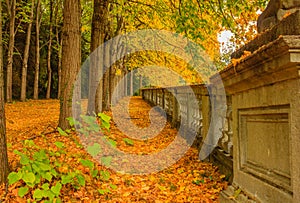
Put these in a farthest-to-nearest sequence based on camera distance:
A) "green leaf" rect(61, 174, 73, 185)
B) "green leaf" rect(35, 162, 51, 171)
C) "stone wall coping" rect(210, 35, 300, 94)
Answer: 1. "green leaf" rect(61, 174, 73, 185)
2. "green leaf" rect(35, 162, 51, 171)
3. "stone wall coping" rect(210, 35, 300, 94)

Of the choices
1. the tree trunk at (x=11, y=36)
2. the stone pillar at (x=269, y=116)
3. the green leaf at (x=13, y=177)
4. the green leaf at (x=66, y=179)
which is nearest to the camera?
the stone pillar at (x=269, y=116)

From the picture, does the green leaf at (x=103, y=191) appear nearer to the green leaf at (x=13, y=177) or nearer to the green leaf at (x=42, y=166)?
the green leaf at (x=42, y=166)

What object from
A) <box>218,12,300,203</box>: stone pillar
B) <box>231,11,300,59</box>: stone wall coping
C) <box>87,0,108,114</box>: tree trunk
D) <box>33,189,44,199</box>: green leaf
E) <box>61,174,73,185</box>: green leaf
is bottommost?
<box>33,189,44,199</box>: green leaf

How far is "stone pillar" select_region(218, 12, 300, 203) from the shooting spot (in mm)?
2426

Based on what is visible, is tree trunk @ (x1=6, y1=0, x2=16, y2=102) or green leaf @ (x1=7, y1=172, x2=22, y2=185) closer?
green leaf @ (x1=7, y1=172, x2=22, y2=185)

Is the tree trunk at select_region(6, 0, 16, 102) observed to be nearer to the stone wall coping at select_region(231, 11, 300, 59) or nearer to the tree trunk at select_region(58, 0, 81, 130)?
the tree trunk at select_region(58, 0, 81, 130)

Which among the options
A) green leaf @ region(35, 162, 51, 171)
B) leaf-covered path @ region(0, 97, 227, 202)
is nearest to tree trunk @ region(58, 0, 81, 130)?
leaf-covered path @ region(0, 97, 227, 202)

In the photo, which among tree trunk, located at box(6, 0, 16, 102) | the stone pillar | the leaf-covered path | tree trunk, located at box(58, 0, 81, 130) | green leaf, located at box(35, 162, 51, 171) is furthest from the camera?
tree trunk, located at box(6, 0, 16, 102)

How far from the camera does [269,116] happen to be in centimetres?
299

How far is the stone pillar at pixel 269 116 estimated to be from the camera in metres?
2.43

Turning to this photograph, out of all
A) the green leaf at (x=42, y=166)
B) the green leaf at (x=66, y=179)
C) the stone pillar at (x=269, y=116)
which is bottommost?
the green leaf at (x=66, y=179)

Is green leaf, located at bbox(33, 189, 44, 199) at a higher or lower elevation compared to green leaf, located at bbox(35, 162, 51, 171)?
lower

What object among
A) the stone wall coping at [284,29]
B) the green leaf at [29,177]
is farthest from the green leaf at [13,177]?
the stone wall coping at [284,29]

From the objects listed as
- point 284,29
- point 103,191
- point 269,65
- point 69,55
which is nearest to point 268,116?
point 269,65
